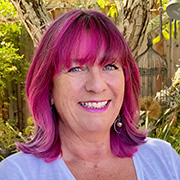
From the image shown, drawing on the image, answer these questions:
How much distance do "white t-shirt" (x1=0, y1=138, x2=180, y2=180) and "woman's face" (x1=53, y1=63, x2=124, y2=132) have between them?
0.56ft

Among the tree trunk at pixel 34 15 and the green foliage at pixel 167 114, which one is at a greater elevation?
the tree trunk at pixel 34 15

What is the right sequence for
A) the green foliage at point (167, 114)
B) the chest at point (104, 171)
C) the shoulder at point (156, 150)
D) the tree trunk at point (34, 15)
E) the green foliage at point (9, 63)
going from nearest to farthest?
the chest at point (104, 171) → the shoulder at point (156, 150) → the tree trunk at point (34, 15) → the green foliage at point (167, 114) → the green foliage at point (9, 63)

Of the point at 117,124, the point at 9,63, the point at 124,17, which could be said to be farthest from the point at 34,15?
the point at 9,63

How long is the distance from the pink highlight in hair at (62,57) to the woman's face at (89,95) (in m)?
0.03

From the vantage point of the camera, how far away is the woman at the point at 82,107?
1.40 meters

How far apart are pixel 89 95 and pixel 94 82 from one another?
0.17 feet

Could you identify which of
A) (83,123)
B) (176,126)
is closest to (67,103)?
(83,123)

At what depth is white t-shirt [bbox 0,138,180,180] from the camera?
1.44 m

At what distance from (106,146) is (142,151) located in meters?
0.16

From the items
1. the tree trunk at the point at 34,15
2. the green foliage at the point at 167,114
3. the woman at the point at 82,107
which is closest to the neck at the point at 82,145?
the woman at the point at 82,107

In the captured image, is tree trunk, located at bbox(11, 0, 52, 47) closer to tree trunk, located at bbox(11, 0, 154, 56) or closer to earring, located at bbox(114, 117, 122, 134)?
tree trunk, located at bbox(11, 0, 154, 56)

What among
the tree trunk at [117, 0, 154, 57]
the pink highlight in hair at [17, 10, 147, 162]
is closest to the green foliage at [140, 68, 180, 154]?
the tree trunk at [117, 0, 154, 57]

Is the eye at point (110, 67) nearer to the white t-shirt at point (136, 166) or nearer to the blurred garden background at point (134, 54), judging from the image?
the white t-shirt at point (136, 166)

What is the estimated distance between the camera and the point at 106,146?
64.2 inches
